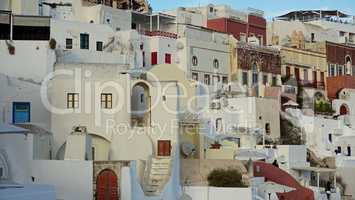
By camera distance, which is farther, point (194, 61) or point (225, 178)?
point (194, 61)

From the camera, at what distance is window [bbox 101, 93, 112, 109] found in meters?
27.5

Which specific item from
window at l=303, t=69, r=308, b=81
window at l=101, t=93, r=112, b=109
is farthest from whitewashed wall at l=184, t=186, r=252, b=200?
window at l=303, t=69, r=308, b=81

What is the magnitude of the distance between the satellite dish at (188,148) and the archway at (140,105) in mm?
1886

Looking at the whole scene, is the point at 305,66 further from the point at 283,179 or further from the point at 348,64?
the point at 283,179

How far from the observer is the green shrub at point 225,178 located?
25809mm

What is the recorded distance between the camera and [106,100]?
1084 inches

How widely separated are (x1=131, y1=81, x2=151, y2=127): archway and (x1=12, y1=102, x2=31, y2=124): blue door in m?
4.12

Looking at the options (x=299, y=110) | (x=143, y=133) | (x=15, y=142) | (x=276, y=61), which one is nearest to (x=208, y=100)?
(x=299, y=110)

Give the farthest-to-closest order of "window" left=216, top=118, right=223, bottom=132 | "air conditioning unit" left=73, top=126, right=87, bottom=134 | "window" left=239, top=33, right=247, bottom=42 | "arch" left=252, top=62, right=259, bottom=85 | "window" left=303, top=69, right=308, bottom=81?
1. "window" left=303, top=69, right=308, bottom=81
2. "window" left=239, top=33, right=247, bottom=42
3. "arch" left=252, top=62, right=259, bottom=85
4. "window" left=216, top=118, right=223, bottom=132
5. "air conditioning unit" left=73, top=126, right=87, bottom=134

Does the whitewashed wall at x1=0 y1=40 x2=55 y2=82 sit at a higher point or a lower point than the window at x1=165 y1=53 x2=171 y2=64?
lower

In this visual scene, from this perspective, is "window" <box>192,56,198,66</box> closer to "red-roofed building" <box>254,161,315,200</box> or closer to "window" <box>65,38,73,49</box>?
"window" <box>65,38,73,49</box>

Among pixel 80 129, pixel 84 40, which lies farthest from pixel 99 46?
pixel 80 129

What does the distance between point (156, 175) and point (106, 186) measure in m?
2.41

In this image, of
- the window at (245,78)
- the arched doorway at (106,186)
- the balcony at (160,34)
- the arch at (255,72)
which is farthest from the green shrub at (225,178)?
the arch at (255,72)
